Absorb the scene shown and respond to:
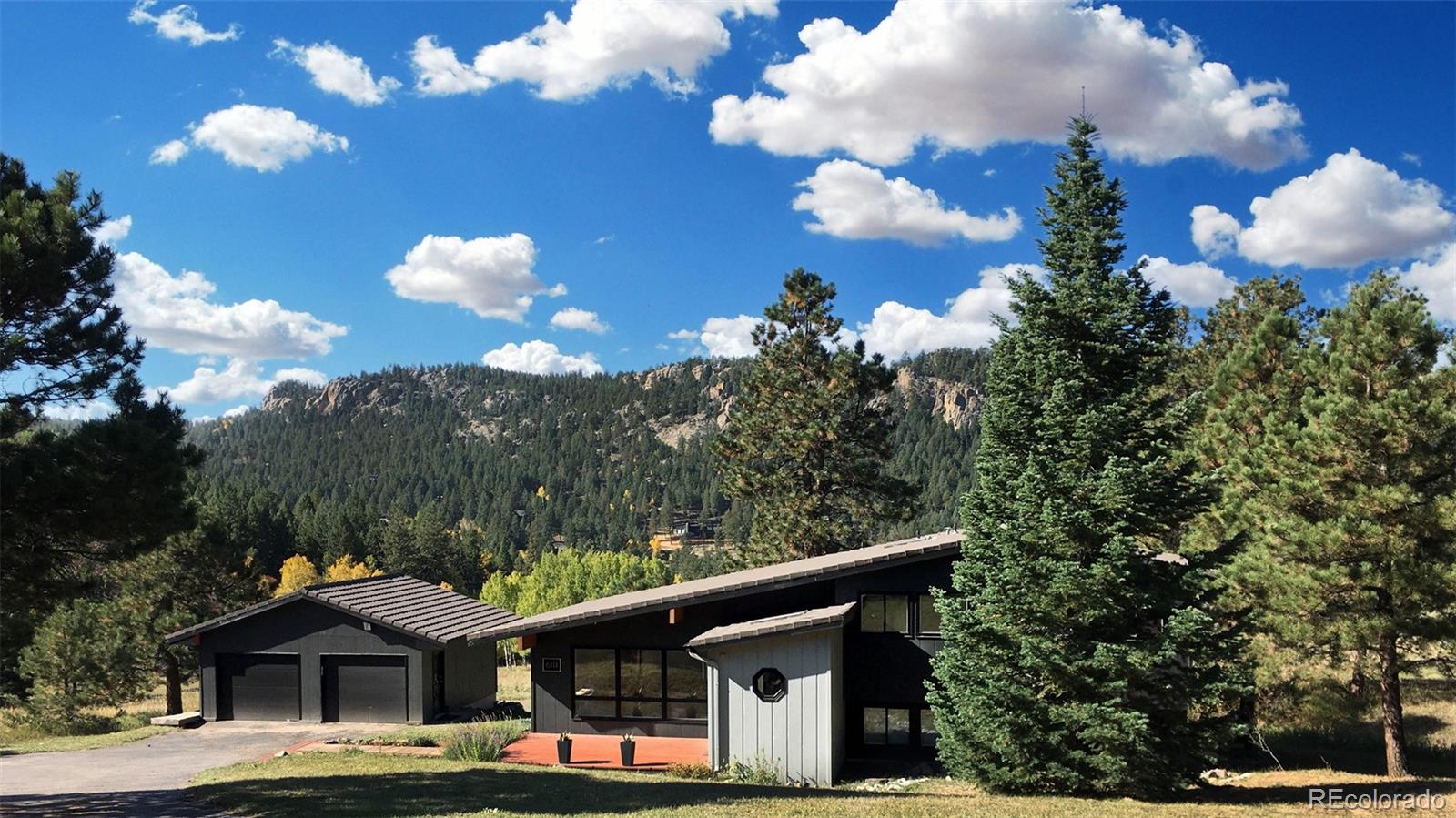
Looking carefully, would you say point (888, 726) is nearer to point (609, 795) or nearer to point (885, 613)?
point (885, 613)

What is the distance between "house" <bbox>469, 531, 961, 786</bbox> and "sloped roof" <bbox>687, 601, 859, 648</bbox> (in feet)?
0.11

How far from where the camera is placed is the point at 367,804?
1342 cm

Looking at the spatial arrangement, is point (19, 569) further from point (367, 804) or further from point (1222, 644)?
point (1222, 644)

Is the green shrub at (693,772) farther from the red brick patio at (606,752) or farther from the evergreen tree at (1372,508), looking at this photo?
the evergreen tree at (1372,508)

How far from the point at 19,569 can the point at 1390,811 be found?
60.6 ft

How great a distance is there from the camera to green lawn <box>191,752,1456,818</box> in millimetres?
13002

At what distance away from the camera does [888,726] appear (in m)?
21.0

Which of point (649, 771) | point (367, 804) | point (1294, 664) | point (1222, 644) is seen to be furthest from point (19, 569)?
point (1294, 664)

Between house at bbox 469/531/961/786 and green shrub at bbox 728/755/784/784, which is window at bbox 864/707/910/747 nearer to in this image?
house at bbox 469/531/961/786

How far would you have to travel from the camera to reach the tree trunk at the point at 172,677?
3228cm

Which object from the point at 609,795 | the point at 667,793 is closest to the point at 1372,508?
the point at 667,793

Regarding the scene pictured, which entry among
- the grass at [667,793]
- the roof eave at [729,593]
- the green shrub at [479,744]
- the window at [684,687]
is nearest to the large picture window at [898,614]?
the roof eave at [729,593]

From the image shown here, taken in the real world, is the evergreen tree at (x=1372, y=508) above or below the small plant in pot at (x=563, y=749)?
above

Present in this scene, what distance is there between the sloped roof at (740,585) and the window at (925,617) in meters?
0.91
